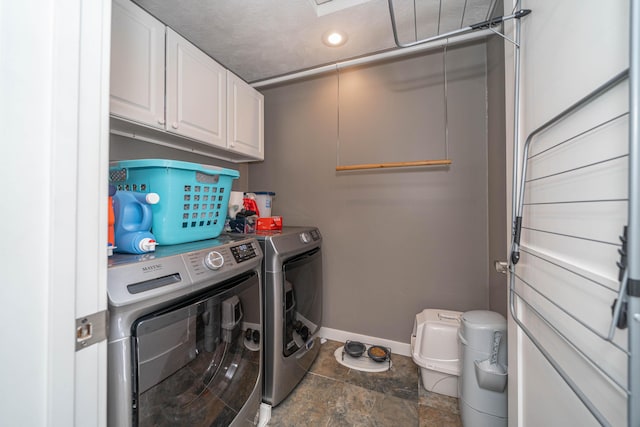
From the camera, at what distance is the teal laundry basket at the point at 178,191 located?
1068 millimetres

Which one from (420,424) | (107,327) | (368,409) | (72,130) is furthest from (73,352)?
(420,424)

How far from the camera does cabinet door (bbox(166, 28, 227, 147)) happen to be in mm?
1467

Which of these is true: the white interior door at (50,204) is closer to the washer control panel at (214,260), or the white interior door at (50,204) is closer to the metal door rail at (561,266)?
the washer control panel at (214,260)

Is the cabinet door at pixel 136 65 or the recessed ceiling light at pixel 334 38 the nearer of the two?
the cabinet door at pixel 136 65

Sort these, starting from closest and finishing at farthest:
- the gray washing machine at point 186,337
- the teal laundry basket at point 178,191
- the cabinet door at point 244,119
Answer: the gray washing machine at point 186,337 → the teal laundry basket at point 178,191 → the cabinet door at point 244,119

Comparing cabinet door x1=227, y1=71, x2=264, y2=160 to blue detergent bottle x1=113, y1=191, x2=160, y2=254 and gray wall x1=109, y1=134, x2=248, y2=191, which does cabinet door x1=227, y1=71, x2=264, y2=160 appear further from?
blue detergent bottle x1=113, y1=191, x2=160, y2=254

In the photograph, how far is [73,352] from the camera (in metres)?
0.53

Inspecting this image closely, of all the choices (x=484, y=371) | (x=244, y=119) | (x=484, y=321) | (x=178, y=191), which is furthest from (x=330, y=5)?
(x=484, y=371)

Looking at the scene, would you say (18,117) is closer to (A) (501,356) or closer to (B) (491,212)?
(A) (501,356)

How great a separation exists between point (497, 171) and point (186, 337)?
72.9 inches

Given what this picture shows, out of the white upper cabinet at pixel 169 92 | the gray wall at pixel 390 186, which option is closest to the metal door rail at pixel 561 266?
the gray wall at pixel 390 186

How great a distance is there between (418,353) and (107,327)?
162 cm

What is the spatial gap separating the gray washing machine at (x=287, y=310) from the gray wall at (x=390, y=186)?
46 cm

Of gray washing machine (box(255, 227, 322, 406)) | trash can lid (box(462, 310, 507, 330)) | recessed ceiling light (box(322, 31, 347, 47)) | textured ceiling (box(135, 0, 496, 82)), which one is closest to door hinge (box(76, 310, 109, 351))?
gray washing machine (box(255, 227, 322, 406))
